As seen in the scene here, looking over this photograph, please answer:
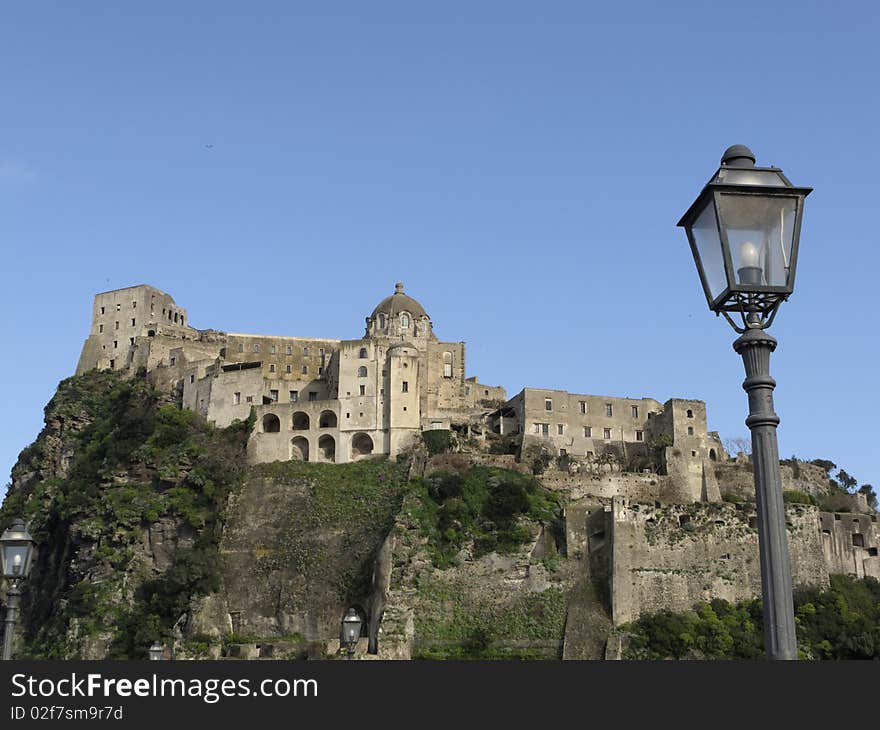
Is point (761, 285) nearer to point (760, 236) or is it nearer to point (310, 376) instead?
point (760, 236)

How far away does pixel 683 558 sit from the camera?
197 feet

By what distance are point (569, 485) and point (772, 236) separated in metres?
59.0

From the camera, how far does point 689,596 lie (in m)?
58.9

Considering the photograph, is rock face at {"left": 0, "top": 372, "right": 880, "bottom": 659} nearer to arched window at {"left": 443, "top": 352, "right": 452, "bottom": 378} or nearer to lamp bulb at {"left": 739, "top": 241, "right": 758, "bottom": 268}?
arched window at {"left": 443, "top": 352, "right": 452, "bottom": 378}

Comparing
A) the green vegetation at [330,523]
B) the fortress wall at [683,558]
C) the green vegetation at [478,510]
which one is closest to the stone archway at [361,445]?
the green vegetation at [330,523]

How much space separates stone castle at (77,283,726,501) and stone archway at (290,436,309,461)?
0.06 m

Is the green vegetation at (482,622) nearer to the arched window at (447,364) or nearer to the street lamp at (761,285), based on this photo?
the arched window at (447,364)

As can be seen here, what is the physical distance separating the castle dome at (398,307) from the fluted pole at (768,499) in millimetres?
73210

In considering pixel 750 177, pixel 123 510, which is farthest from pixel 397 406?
pixel 750 177

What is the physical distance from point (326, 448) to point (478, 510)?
593 inches

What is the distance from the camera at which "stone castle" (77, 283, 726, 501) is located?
73750 millimetres

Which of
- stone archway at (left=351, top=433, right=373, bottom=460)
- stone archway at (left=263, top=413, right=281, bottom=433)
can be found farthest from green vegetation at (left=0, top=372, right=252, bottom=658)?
stone archway at (left=351, top=433, right=373, bottom=460)

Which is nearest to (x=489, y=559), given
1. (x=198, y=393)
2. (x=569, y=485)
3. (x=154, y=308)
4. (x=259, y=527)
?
(x=569, y=485)

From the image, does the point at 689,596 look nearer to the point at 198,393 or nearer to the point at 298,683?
the point at 198,393
